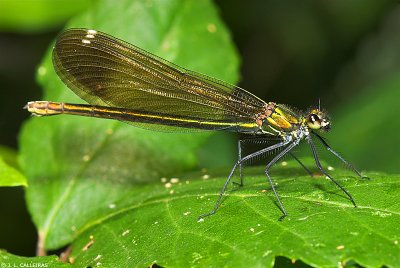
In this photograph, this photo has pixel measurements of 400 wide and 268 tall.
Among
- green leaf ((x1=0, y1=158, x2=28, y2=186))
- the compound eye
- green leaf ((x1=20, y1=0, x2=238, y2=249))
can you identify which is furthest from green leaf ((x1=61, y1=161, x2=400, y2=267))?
green leaf ((x1=0, y1=158, x2=28, y2=186))

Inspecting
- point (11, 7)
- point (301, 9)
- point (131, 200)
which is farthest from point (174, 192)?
point (301, 9)

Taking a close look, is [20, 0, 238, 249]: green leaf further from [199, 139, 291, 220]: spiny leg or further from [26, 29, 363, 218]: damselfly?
[199, 139, 291, 220]: spiny leg

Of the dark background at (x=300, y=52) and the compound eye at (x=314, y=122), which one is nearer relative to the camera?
the compound eye at (x=314, y=122)

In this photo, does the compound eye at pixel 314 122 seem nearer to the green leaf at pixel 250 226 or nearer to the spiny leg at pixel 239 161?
the spiny leg at pixel 239 161

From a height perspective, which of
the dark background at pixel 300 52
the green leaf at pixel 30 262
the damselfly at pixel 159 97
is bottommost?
the green leaf at pixel 30 262

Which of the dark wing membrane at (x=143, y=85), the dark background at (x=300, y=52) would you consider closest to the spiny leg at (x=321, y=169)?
the dark wing membrane at (x=143, y=85)

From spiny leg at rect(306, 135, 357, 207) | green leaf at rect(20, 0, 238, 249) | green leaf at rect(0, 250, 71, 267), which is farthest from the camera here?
green leaf at rect(20, 0, 238, 249)

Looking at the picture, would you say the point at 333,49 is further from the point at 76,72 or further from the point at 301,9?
the point at 76,72
